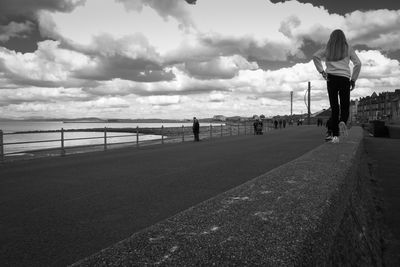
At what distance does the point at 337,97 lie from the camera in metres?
6.20

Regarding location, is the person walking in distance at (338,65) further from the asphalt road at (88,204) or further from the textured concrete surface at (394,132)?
the textured concrete surface at (394,132)

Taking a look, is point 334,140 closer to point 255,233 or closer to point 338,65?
point 338,65

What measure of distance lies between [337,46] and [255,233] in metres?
5.35

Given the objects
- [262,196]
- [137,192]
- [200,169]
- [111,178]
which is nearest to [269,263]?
[262,196]

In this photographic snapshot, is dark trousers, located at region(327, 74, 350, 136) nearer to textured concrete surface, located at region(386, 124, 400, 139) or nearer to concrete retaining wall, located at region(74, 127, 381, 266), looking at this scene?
concrete retaining wall, located at region(74, 127, 381, 266)

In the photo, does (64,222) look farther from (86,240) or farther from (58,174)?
(58,174)

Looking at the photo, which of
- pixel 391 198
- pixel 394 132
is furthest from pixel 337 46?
pixel 394 132

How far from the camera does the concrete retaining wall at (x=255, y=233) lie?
121 cm

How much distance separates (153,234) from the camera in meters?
1.46

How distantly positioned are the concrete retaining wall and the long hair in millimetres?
3845

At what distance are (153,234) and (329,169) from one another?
2276mm

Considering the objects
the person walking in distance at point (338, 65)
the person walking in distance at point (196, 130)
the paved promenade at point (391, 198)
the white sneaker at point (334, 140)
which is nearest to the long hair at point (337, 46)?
the person walking in distance at point (338, 65)

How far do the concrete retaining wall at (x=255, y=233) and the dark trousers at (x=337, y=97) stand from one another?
12.2 feet

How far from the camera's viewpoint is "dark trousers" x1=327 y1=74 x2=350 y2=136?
597cm
